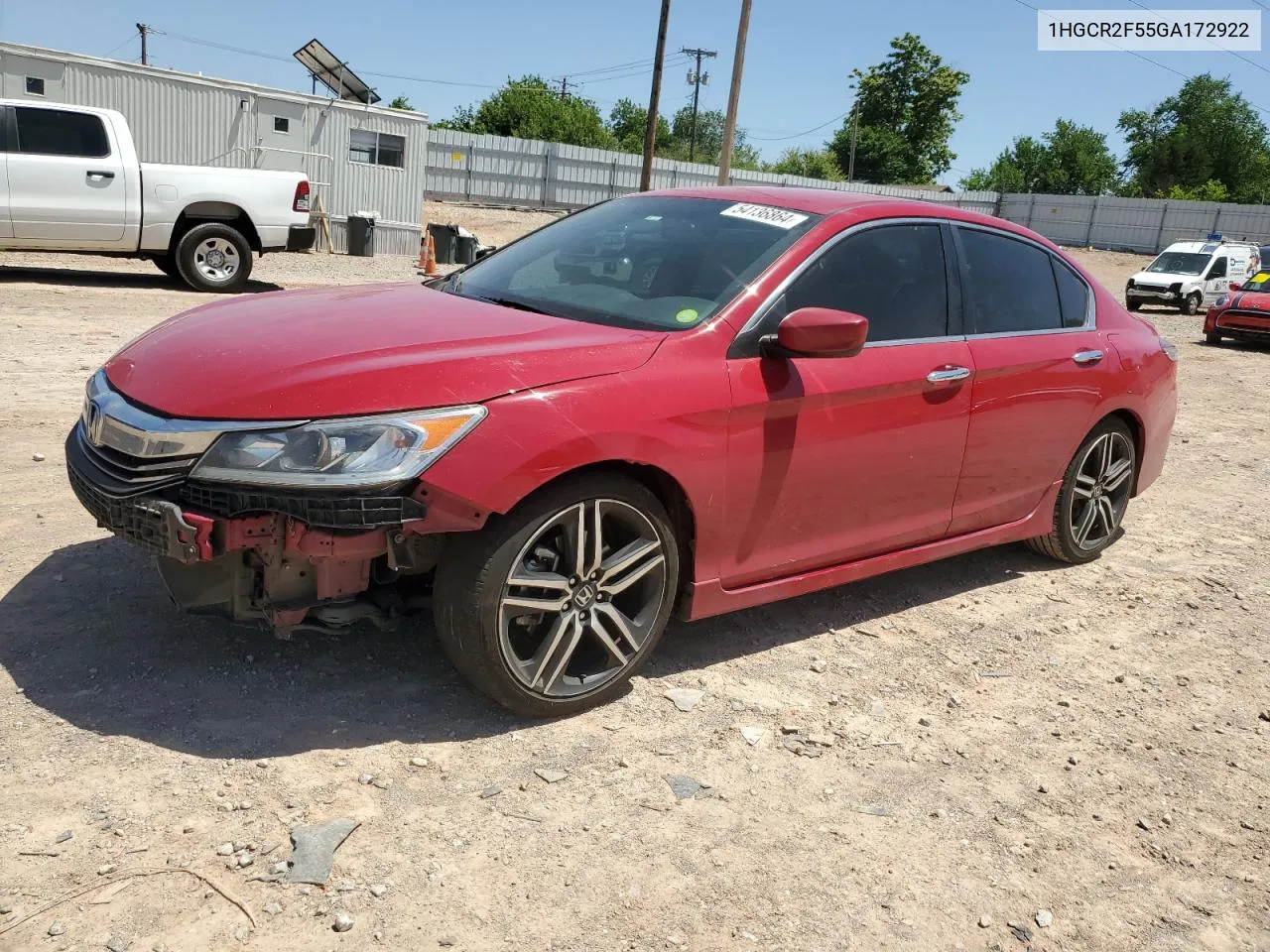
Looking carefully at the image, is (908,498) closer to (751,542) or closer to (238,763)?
(751,542)

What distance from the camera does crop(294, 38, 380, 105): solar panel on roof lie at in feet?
75.2

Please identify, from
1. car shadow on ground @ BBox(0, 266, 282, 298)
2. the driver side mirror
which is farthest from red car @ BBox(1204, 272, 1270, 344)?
the driver side mirror

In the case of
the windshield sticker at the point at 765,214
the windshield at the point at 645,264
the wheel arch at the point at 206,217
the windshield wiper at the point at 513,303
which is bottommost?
the wheel arch at the point at 206,217

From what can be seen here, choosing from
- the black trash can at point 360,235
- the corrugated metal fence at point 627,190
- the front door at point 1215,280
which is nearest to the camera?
the black trash can at point 360,235

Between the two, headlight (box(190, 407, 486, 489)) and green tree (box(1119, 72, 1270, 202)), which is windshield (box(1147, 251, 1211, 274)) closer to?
headlight (box(190, 407, 486, 489))

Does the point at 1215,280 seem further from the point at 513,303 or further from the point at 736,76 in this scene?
the point at 513,303

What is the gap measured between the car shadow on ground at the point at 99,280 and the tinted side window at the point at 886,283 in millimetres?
10926

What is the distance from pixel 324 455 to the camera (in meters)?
2.91

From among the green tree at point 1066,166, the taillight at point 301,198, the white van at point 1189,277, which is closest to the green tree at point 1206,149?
the green tree at point 1066,166

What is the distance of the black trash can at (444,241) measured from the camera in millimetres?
22797

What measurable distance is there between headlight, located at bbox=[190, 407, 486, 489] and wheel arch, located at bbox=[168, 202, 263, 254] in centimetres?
1193

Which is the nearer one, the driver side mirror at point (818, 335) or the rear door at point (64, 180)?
the driver side mirror at point (818, 335)

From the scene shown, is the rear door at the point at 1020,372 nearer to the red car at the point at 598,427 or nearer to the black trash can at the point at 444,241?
the red car at the point at 598,427

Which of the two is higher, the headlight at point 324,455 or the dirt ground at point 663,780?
the headlight at point 324,455
